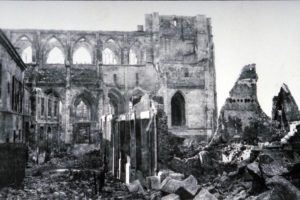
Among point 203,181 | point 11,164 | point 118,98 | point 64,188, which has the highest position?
point 118,98

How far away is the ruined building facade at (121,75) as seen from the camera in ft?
103

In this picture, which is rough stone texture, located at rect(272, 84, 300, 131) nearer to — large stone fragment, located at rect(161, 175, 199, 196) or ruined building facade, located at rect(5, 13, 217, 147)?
large stone fragment, located at rect(161, 175, 199, 196)

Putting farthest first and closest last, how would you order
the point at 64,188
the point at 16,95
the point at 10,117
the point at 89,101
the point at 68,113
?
1. the point at 89,101
2. the point at 68,113
3. the point at 16,95
4. the point at 10,117
5. the point at 64,188

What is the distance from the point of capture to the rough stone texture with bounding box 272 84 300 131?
14250 millimetres

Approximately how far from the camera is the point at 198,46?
40375 mm

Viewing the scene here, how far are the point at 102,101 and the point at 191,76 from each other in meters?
10.3

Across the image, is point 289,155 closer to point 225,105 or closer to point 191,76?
point 225,105

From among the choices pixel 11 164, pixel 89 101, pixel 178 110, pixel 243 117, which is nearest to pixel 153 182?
pixel 11 164

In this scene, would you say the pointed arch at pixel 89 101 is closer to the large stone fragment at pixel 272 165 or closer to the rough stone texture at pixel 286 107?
the rough stone texture at pixel 286 107

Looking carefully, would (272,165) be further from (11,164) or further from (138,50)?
(138,50)

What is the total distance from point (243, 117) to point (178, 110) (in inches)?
706

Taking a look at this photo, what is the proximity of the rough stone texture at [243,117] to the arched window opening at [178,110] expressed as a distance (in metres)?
16.5

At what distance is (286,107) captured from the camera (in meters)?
14.4

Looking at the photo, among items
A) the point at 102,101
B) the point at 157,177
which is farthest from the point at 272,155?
the point at 102,101
